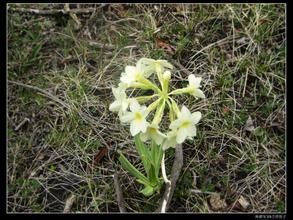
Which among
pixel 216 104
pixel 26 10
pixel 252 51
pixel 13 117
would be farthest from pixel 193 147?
pixel 26 10

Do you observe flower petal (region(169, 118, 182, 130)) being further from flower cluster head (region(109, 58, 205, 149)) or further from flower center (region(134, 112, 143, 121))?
flower center (region(134, 112, 143, 121))

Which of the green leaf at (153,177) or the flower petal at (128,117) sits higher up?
the flower petal at (128,117)

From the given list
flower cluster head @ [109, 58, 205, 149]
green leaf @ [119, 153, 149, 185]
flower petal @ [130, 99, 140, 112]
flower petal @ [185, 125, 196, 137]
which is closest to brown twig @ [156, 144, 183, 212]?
green leaf @ [119, 153, 149, 185]

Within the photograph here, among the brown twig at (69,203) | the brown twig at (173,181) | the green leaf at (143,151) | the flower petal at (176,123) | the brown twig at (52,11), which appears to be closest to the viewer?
the flower petal at (176,123)

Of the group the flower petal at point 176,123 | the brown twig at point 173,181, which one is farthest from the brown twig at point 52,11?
the flower petal at point 176,123

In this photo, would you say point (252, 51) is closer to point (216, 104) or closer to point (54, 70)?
point (216, 104)

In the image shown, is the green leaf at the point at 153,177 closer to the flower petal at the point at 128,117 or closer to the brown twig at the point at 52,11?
the flower petal at the point at 128,117

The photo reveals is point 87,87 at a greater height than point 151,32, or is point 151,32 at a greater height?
point 151,32
